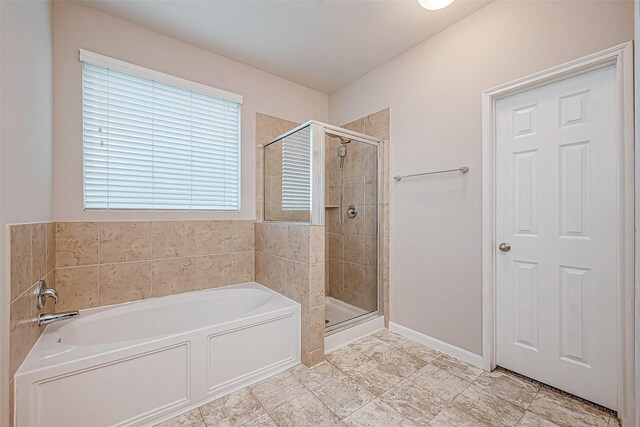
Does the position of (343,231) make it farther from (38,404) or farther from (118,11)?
(118,11)

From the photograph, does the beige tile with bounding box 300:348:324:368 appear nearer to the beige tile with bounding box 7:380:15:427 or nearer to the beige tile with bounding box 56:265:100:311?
the beige tile with bounding box 7:380:15:427

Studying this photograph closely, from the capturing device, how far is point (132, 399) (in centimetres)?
139

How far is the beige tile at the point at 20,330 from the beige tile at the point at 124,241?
65cm

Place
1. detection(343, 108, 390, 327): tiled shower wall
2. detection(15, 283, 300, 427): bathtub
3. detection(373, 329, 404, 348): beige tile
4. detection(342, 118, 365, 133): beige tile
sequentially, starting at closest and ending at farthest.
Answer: detection(15, 283, 300, 427): bathtub < detection(373, 329, 404, 348): beige tile < detection(343, 108, 390, 327): tiled shower wall < detection(342, 118, 365, 133): beige tile

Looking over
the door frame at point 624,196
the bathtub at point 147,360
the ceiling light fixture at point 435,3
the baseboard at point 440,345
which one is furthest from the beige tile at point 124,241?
the door frame at point 624,196

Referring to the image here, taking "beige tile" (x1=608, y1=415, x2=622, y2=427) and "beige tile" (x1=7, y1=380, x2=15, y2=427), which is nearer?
"beige tile" (x1=7, y1=380, x2=15, y2=427)

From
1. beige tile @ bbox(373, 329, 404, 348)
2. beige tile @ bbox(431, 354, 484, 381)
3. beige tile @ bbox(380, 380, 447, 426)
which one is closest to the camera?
beige tile @ bbox(380, 380, 447, 426)

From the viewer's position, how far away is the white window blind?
217 cm

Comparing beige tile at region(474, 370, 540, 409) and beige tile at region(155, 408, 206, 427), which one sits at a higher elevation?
beige tile at region(474, 370, 540, 409)

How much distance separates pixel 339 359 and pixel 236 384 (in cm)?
78

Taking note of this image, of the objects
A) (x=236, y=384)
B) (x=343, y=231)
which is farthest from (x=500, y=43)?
(x=236, y=384)

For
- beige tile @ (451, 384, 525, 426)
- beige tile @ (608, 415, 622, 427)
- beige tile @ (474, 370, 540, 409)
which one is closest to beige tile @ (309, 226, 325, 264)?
beige tile @ (451, 384, 525, 426)

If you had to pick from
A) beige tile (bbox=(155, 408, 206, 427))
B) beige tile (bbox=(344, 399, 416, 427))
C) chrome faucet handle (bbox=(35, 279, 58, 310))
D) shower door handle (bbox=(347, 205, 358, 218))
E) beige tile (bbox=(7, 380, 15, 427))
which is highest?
shower door handle (bbox=(347, 205, 358, 218))

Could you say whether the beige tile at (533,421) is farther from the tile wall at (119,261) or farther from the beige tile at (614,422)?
the tile wall at (119,261)
